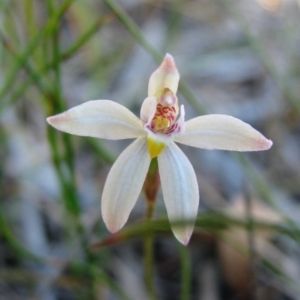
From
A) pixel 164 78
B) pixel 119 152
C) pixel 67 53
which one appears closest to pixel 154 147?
pixel 164 78

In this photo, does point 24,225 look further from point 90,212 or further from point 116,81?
point 116,81

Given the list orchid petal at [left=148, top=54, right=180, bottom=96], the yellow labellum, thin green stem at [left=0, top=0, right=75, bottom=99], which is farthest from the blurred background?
orchid petal at [left=148, top=54, right=180, bottom=96]

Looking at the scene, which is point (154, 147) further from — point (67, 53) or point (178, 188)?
point (67, 53)

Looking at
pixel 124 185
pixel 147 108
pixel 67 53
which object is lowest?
pixel 124 185

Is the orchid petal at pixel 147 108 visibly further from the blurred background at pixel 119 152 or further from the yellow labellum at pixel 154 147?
the blurred background at pixel 119 152

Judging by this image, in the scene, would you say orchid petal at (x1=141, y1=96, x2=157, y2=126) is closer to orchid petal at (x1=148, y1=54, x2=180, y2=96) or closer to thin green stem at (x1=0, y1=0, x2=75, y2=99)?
orchid petal at (x1=148, y1=54, x2=180, y2=96)

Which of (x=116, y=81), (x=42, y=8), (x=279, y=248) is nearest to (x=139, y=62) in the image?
(x=116, y=81)

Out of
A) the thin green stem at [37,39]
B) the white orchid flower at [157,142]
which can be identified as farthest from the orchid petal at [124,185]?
the thin green stem at [37,39]

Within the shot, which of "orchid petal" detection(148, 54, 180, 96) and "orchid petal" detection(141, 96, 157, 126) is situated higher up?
"orchid petal" detection(148, 54, 180, 96)
